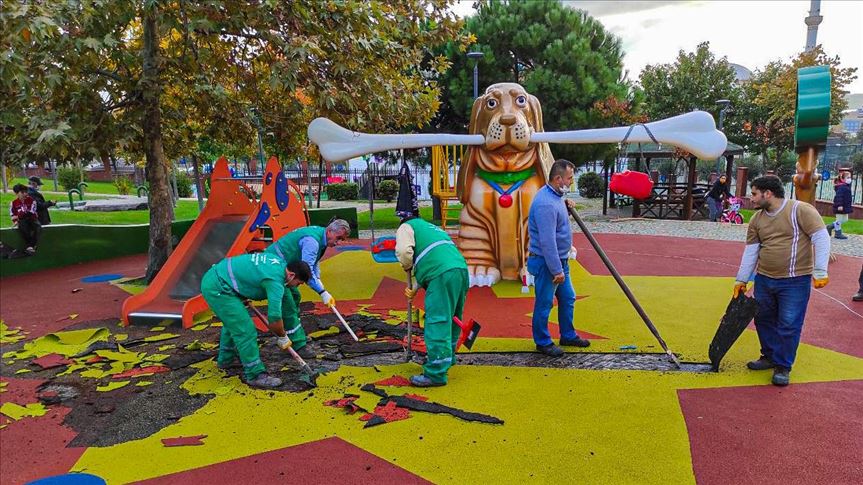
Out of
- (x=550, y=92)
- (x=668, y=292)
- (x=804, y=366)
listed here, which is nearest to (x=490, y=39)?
(x=550, y=92)

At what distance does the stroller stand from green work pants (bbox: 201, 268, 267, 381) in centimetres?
1578

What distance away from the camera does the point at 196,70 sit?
301 inches

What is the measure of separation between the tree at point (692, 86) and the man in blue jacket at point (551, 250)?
2335cm

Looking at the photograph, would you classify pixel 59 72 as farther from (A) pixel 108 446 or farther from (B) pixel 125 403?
(A) pixel 108 446

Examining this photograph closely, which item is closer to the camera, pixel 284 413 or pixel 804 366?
pixel 284 413

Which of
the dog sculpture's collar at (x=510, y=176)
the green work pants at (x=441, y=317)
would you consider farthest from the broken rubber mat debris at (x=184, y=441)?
the dog sculpture's collar at (x=510, y=176)

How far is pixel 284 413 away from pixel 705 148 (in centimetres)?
490

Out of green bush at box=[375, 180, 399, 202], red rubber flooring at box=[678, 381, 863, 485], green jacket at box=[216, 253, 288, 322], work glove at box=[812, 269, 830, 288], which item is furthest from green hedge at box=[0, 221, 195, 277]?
green bush at box=[375, 180, 399, 202]

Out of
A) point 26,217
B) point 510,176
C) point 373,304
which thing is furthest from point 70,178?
point 510,176

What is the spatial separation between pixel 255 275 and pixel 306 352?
1.26 m

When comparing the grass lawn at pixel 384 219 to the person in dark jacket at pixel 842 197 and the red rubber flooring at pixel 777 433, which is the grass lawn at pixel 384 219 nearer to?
the person in dark jacket at pixel 842 197

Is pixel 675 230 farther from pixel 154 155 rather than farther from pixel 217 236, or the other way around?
pixel 154 155

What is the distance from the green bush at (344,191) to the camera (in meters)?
27.0

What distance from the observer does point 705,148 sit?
5.63 meters
